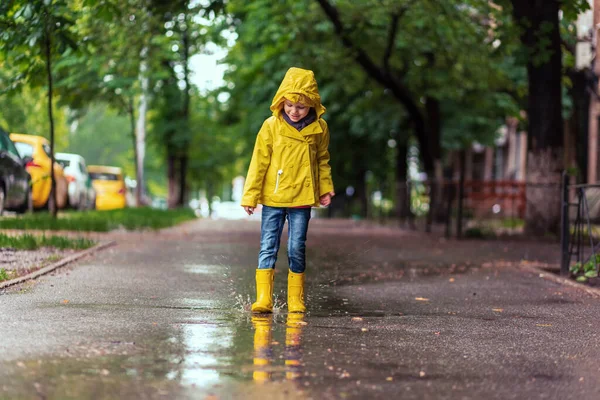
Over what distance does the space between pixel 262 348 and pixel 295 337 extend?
A: 50cm

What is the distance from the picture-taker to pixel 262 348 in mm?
5617

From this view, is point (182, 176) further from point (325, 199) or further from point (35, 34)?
point (325, 199)

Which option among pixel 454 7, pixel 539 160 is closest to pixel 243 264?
pixel 539 160

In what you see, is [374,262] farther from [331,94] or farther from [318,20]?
[331,94]

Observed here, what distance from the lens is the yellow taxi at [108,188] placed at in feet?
116

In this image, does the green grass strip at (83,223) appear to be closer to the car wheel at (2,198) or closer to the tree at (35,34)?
the car wheel at (2,198)

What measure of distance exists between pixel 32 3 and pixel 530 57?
9639 millimetres

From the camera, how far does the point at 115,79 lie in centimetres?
2389

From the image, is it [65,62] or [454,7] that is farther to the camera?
[454,7]

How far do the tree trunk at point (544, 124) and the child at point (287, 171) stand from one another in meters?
11.7

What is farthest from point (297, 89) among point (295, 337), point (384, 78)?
point (384, 78)

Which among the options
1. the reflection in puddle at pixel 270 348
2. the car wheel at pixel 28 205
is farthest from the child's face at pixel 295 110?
the car wheel at pixel 28 205

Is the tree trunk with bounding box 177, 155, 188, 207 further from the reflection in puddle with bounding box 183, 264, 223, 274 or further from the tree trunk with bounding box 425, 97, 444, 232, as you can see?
the reflection in puddle with bounding box 183, 264, 223, 274

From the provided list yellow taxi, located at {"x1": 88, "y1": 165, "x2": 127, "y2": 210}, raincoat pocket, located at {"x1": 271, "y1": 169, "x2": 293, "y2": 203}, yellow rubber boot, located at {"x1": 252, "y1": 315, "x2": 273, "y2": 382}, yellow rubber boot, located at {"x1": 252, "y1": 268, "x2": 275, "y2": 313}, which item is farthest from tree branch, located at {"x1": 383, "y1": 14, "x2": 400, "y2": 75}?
yellow rubber boot, located at {"x1": 252, "y1": 315, "x2": 273, "y2": 382}
